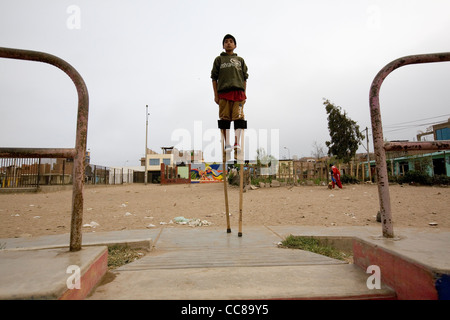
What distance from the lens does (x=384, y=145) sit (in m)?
1.54

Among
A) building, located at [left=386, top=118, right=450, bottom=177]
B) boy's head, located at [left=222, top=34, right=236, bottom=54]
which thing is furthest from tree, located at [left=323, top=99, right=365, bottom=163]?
boy's head, located at [left=222, top=34, right=236, bottom=54]

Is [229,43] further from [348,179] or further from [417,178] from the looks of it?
[417,178]

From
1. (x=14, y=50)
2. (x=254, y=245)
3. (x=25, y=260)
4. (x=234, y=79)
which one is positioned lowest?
(x=254, y=245)

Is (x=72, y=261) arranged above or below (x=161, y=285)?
above

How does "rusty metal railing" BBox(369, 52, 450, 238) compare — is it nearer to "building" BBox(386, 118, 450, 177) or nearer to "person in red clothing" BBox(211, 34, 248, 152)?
"person in red clothing" BBox(211, 34, 248, 152)

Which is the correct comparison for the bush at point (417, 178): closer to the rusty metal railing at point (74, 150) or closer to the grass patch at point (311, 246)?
the grass patch at point (311, 246)

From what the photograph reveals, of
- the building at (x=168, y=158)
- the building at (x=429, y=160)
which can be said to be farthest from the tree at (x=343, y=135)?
the building at (x=168, y=158)

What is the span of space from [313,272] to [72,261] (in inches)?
48.1

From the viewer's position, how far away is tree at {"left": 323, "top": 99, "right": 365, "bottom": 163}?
18.4m

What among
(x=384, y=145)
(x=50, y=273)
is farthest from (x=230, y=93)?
(x=50, y=273)
